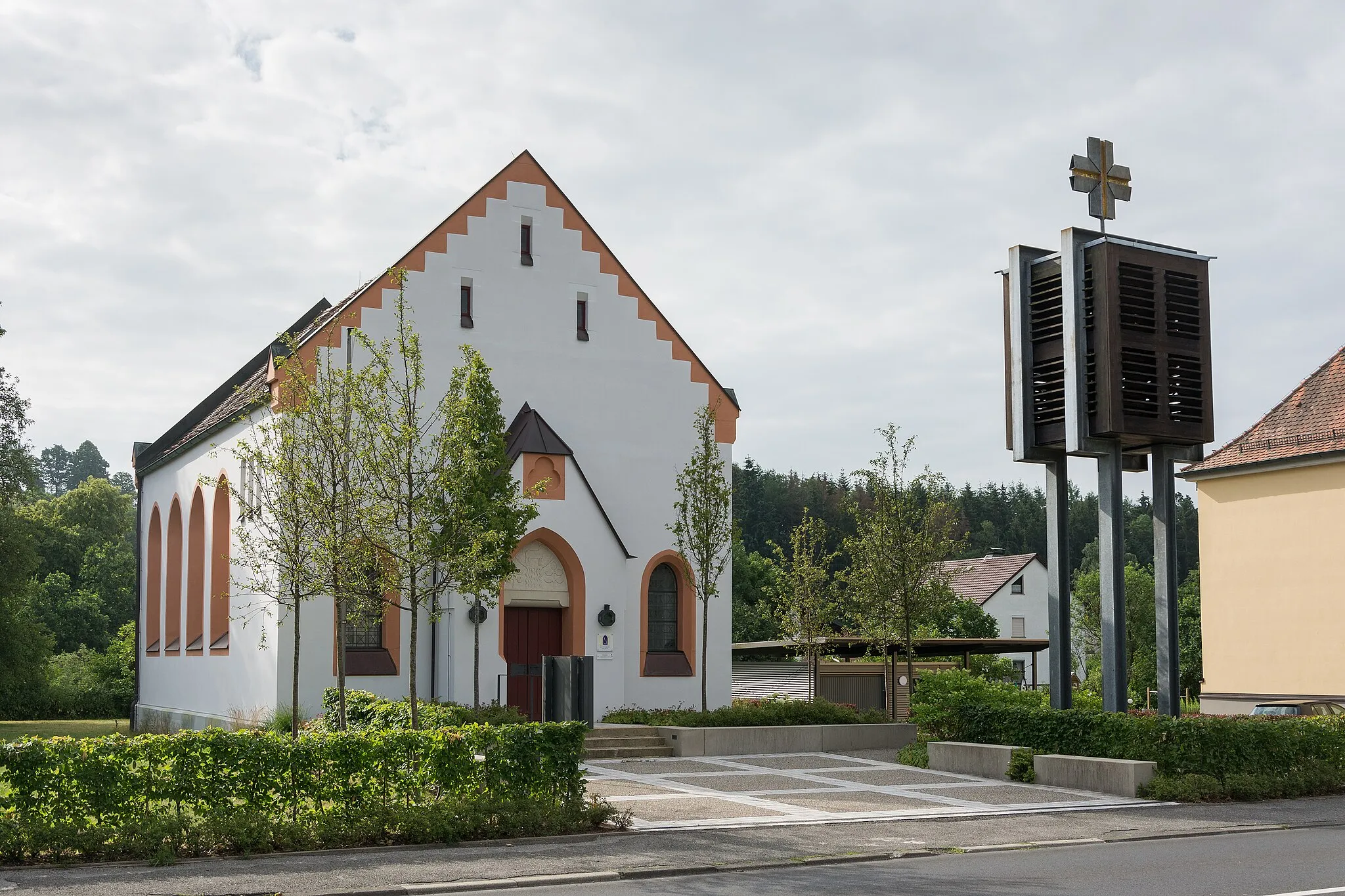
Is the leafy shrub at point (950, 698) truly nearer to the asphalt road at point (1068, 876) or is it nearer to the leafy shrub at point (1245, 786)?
the leafy shrub at point (1245, 786)

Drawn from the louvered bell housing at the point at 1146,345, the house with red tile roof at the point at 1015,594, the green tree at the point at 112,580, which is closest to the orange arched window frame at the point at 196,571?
the louvered bell housing at the point at 1146,345

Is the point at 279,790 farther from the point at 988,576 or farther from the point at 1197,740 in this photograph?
the point at 988,576

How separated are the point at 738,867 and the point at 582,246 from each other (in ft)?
65.2

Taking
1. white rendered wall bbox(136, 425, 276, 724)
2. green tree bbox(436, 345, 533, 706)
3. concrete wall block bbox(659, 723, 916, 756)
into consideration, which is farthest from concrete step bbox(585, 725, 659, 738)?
white rendered wall bbox(136, 425, 276, 724)

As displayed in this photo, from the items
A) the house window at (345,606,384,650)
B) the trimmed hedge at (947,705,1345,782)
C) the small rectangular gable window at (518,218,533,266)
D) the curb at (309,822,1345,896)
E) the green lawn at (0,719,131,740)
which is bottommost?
the green lawn at (0,719,131,740)

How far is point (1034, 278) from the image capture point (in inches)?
808

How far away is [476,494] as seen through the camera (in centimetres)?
1769

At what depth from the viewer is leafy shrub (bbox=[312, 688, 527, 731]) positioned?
20.3 metres

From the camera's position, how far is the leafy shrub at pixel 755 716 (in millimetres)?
25344

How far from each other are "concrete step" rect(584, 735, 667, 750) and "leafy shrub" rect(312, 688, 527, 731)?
5.74 ft

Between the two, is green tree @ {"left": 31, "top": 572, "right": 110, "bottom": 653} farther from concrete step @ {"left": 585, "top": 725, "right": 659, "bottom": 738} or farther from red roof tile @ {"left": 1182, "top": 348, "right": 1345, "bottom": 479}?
red roof tile @ {"left": 1182, "top": 348, "right": 1345, "bottom": 479}

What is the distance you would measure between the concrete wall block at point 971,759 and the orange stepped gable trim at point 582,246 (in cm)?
999

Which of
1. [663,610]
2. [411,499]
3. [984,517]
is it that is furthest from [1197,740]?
[984,517]

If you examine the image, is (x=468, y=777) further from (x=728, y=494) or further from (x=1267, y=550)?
(x=1267, y=550)
